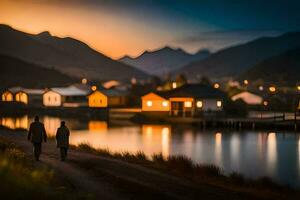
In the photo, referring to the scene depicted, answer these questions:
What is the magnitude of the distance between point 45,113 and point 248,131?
43697mm

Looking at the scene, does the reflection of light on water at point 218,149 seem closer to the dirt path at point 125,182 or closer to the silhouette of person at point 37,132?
the dirt path at point 125,182

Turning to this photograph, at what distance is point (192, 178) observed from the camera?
803 inches

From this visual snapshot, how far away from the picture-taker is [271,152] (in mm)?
41000

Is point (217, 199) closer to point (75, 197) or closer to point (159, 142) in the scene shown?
point (75, 197)

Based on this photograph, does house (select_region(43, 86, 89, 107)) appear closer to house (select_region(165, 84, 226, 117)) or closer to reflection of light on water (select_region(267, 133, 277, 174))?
house (select_region(165, 84, 226, 117))

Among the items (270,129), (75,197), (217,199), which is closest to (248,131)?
(270,129)

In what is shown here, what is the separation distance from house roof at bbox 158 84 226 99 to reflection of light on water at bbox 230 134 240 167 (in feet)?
68.7

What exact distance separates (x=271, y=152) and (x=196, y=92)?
36.3 metres

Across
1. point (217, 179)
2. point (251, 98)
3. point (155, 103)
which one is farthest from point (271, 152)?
point (251, 98)

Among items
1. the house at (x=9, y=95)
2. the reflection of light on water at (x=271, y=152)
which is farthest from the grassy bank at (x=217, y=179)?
the house at (x=9, y=95)

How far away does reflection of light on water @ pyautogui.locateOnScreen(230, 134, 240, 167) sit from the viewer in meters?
34.9

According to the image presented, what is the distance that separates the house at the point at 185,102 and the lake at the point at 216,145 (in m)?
8.90

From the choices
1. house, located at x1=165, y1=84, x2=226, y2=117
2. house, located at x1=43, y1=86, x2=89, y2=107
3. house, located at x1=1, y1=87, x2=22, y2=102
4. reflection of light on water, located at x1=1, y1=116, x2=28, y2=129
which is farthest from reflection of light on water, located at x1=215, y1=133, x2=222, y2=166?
house, located at x1=1, y1=87, x2=22, y2=102

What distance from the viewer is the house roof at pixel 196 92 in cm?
7550
